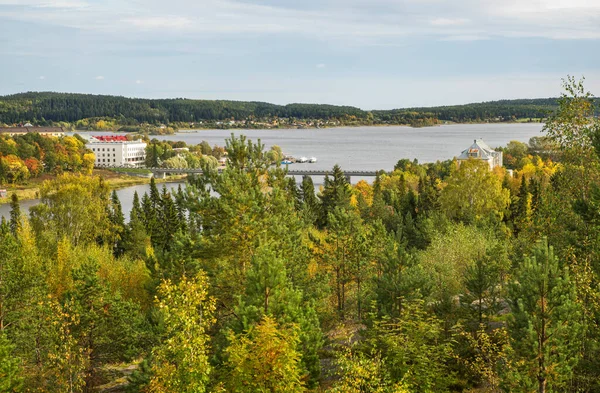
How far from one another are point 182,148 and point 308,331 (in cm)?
11942

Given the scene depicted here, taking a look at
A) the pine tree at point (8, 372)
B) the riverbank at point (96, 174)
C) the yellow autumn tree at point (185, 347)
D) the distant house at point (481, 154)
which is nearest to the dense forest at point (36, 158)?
the riverbank at point (96, 174)

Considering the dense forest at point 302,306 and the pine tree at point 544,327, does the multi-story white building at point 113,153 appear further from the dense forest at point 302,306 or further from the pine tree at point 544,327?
the pine tree at point 544,327

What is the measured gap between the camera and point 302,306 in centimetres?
1927

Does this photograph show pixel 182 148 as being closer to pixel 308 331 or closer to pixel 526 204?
pixel 526 204

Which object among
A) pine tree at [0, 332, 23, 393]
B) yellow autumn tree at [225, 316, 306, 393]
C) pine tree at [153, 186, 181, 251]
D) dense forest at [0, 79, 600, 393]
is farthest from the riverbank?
yellow autumn tree at [225, 316, 306, 393]

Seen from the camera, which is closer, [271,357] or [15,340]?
[271,357]

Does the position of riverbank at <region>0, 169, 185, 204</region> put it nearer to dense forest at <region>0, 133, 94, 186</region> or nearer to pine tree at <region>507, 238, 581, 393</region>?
dense forest at <region>0, 133, 94, 186</region>

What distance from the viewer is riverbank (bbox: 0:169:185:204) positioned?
82838 millimetres

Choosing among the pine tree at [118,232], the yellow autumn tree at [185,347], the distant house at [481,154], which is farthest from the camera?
the distant house at [481,154]

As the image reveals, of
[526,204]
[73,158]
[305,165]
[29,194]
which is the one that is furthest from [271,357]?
[305,165]

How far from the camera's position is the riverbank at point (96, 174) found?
8284 centimetres

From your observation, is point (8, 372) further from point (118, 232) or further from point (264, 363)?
point (118, 232)

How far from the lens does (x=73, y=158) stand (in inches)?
4119

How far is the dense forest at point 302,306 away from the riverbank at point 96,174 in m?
53.9
